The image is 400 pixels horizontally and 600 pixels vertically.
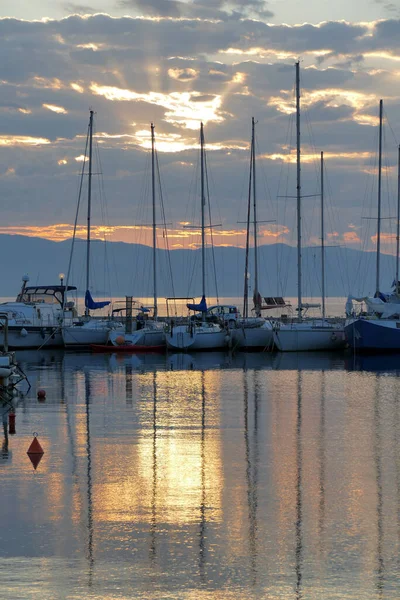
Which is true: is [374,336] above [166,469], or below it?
above

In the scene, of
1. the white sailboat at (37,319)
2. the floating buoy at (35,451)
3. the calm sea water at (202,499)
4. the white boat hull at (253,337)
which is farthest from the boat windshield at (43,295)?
the floating buoy at (35,451)

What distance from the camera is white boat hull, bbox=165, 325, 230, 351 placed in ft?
183

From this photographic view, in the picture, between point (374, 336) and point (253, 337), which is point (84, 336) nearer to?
point (253, 337)

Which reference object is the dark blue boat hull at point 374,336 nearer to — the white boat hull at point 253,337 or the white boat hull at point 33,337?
the white boat hull at point 253,337

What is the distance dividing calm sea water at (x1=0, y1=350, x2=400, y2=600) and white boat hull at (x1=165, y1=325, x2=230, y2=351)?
23.7 metres

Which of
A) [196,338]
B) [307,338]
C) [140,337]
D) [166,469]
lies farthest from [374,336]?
[166,469]

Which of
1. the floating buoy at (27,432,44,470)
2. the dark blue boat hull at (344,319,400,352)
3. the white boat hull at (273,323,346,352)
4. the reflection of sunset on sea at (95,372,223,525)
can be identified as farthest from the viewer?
the white boat hull at (273,323,346,352)

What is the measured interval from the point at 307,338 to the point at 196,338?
6726mm

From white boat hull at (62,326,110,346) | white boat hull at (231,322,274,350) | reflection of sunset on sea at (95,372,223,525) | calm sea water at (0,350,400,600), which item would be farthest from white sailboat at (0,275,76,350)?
reflection of sunset on sea at (95,372,223,525)

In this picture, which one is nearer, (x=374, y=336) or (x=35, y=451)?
(x=35, y=451)

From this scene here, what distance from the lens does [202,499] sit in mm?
15797

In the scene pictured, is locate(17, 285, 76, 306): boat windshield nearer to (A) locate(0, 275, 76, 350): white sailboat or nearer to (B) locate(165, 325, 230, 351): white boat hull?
(A) locate(0, 275, 76, 350): white sailboat

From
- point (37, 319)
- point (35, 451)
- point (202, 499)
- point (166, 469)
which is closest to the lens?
point (202, 499)

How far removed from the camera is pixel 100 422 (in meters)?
25.5
